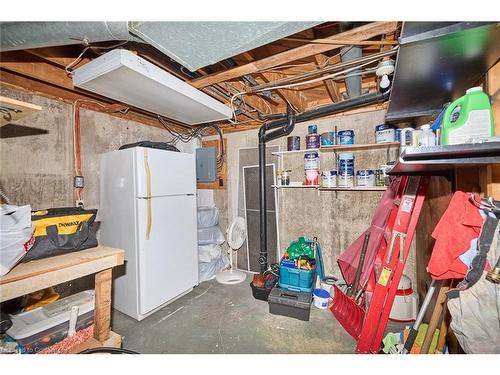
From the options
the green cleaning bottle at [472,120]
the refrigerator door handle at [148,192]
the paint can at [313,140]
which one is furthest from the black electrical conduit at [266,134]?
the green cleaning bottle at [472,120]

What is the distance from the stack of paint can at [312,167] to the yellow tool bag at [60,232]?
2371 mm

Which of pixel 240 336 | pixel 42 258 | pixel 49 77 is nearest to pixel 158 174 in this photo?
pixel 49 77

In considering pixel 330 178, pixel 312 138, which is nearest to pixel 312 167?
pixel 330 178

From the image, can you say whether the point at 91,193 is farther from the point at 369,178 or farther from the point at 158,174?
the point at 369,178

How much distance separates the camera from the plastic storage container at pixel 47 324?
1.17m

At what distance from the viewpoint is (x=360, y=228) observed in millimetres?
2793

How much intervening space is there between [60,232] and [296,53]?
1.84 meters

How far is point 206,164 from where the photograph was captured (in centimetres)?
384

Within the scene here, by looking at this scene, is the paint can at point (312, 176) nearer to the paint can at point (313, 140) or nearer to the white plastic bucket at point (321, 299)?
the paint can at point (313, 140)

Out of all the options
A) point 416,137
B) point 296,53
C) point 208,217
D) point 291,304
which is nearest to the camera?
point 416,137

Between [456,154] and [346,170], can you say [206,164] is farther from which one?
[456,154]
